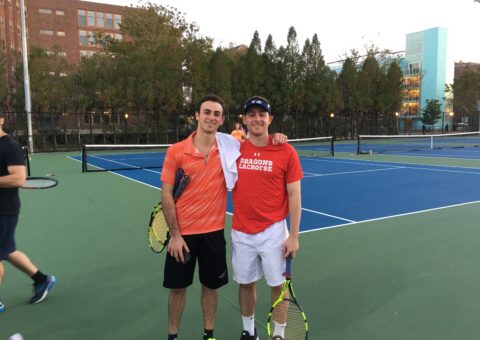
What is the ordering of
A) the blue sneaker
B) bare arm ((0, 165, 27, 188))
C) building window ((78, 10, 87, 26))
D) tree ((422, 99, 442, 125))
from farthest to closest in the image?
building window ((78, 10, 87, 26)) < tree ((422, 99, 442, 125)) < the blue sneaker < bare arm ((0, 165, 27, 188))

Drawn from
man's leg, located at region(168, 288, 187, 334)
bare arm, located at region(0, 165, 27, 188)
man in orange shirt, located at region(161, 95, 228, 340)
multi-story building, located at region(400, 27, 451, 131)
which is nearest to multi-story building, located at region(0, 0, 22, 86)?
bare arm, located at region(0, 165, 27, 188)

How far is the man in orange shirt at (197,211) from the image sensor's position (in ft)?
9.55

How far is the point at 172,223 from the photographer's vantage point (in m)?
2.92

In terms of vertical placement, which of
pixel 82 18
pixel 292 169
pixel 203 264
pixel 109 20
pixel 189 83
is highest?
pixel 109 20

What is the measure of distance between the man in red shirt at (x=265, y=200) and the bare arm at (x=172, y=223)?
425 mm

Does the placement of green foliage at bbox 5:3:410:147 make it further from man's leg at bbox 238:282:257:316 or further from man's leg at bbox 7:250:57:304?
man's leg at bbox 238:282:257:316

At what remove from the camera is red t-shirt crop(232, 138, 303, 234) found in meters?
2.92

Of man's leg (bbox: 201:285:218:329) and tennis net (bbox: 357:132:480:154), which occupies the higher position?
tennis net (bbox: 357:132:480:154)

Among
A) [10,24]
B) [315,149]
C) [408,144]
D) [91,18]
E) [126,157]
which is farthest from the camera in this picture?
[91,18]

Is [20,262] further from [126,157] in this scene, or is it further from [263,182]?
[126,157]

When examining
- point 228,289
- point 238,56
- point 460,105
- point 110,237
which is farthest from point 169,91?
point 460,105

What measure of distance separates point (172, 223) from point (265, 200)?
66 cm

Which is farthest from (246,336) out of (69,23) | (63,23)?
(69,23)

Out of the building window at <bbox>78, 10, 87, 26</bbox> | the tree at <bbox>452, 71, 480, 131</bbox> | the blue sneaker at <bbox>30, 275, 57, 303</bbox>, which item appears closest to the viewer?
the blue sneaker at <bbox>30, 275, 57, 303</bbox>
